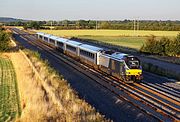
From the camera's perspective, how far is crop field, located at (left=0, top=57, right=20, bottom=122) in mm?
20836

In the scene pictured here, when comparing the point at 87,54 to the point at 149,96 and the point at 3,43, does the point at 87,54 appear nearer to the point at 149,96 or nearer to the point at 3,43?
the point at 149,96

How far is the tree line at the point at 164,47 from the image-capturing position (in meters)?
62.4

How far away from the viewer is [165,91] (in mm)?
27750

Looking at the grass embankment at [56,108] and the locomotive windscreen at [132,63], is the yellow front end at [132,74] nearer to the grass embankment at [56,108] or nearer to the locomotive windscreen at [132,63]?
the locomotive windscreen at [132,63]

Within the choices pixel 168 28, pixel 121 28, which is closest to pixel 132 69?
pixel 168 28

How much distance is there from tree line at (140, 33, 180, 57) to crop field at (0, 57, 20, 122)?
1175 inches

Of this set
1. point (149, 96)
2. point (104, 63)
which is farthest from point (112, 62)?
point (149, 96)

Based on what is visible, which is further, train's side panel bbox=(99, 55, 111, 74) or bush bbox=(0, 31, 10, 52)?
Result: bush bbox=(0, 31, 10, 52)

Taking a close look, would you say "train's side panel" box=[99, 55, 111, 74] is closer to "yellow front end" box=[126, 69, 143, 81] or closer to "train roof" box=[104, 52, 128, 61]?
"train roof" box=[104, 52, 128, 61]

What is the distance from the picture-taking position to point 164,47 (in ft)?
214

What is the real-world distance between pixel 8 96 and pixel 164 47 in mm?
42837

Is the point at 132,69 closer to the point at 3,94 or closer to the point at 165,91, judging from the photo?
the point at 165,91

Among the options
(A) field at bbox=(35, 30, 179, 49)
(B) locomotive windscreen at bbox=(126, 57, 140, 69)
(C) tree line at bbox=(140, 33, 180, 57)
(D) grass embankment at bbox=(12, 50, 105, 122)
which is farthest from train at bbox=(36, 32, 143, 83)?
(A) field at bbox=(35, 30, 179, 49)

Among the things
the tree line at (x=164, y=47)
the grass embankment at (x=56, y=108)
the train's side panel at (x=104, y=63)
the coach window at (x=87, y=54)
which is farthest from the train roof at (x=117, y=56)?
the tree line at (x=164, y=47)
